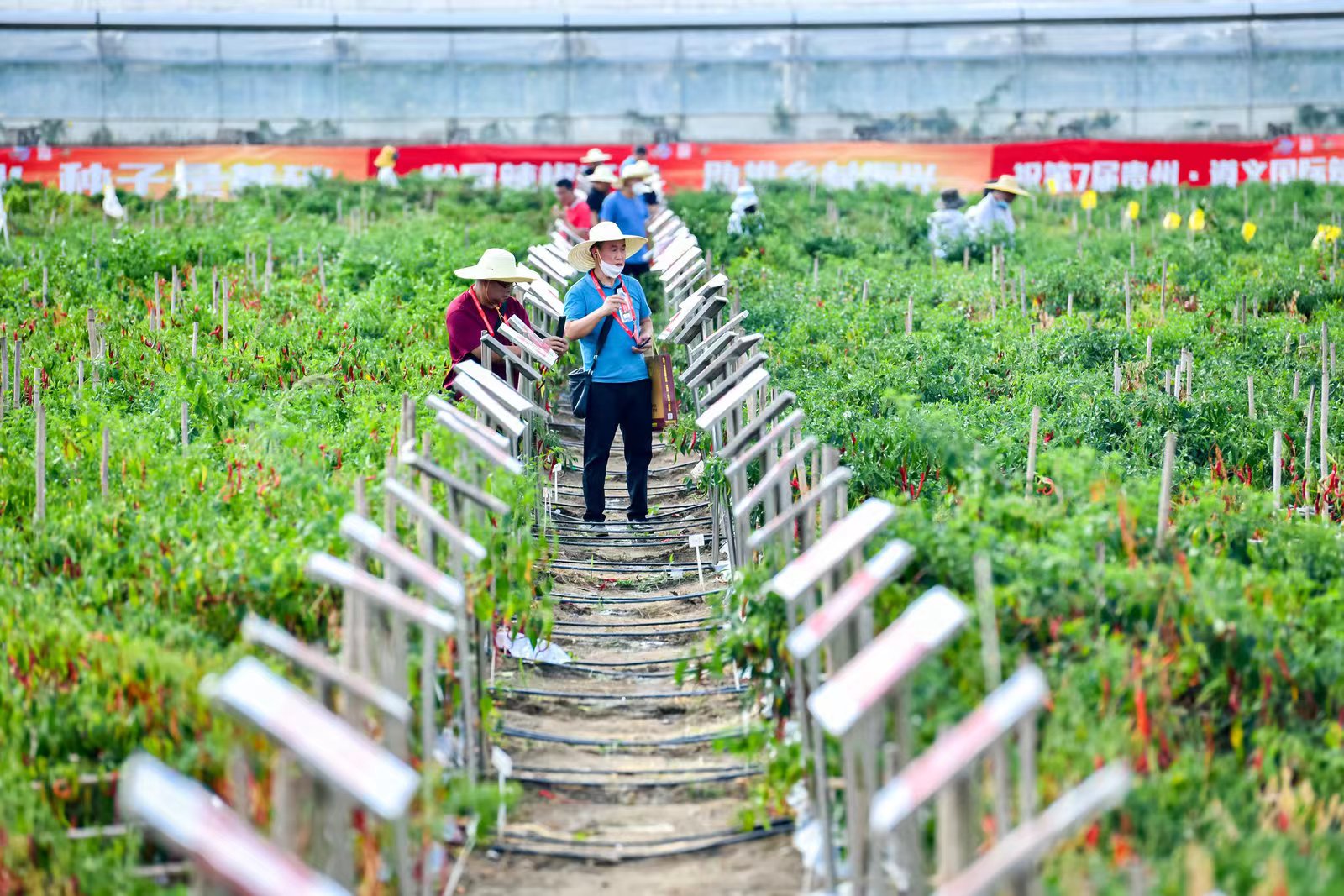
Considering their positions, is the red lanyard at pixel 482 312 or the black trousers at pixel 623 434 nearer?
the black trousers at pixel 623 434

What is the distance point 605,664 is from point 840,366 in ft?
10.8

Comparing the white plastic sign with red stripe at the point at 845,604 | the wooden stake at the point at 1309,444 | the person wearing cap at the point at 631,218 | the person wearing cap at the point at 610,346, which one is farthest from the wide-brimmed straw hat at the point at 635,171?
the white plastic sign with red stripe at the point at 845,604

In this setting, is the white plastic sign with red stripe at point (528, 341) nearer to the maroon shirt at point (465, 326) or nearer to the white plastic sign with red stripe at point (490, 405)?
the maroon shirt at point (465, 326)

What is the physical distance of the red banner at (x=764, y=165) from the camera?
2762 centimetres

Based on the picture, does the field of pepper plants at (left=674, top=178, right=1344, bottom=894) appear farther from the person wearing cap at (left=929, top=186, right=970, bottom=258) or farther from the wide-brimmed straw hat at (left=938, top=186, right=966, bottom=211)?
the wide-brimmed straw hat at (left=938, top=186, right=966, bottom=211)

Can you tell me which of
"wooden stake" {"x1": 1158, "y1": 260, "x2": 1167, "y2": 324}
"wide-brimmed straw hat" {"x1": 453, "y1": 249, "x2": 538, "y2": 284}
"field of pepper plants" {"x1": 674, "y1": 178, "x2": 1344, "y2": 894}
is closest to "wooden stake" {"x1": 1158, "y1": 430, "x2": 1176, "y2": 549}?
"field of pepper plants" {"x1": 674, "y1": 178, "x2": 1344, "y2": 894}

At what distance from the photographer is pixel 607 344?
30.5 feet

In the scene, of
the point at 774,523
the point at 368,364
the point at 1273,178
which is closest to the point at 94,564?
the point at 774,523

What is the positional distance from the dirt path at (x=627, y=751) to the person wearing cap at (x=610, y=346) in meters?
0.62

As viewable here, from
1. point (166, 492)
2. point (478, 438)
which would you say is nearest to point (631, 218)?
point (166, 492)

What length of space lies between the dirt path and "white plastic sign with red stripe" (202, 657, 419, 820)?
184cm

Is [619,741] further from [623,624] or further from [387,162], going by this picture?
[387,162]

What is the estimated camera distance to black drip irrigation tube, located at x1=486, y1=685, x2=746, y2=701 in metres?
7.36

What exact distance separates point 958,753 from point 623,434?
568cm
